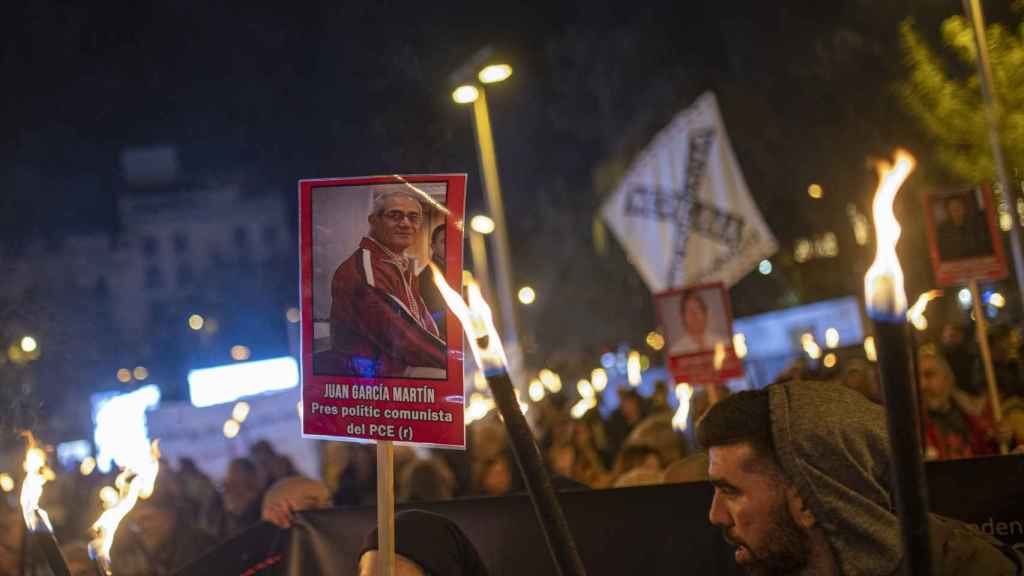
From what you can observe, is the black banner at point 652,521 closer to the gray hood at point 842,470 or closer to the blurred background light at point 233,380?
the gray hood at point 842,470

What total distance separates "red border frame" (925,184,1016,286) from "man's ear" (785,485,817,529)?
6948mm

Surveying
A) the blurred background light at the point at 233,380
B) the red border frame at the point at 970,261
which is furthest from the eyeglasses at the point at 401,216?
the blurred background light at the point at 233,380

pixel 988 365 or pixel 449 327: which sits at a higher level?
pixel 449 327

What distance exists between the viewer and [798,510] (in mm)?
2623

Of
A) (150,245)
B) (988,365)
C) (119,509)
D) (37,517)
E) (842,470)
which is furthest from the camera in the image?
(150,245)

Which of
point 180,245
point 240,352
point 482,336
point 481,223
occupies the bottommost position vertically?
point 482,336

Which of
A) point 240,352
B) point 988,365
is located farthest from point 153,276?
point 988,365

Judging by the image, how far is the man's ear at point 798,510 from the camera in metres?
2.61

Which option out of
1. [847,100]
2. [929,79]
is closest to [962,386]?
[929,79]

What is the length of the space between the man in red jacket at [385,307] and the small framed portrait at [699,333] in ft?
27.0

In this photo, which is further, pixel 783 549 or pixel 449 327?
pixel 449 327

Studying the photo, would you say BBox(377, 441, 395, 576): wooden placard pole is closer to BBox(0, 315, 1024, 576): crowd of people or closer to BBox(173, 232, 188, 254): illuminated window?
BBox(0, 315, 1024, 576): crowd of people

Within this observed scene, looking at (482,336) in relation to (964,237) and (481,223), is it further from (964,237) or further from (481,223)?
Answer: (481,223)

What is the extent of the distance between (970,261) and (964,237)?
25cm
